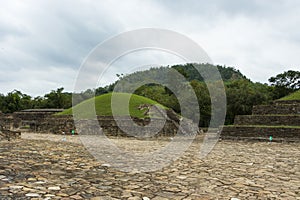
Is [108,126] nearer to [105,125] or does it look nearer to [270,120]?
[105,125]

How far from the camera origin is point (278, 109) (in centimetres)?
1639

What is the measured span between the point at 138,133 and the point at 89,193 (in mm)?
12708

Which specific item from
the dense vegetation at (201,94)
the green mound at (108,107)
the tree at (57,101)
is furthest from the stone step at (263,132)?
the tree at (57,101)

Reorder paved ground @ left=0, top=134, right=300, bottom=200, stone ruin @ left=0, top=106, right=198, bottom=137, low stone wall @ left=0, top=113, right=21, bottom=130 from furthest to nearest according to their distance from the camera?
low stone wall @ left=0, top=113, right=21, bottom=130 < stone ruin @ left=0, top=106, right=198, bottom=137 < paved ground @ left=0, top=134, right=300, bottom=200

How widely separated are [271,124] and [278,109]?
5.64 feet

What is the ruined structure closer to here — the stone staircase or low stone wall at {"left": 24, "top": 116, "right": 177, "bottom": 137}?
low stone wall at {"left": 24, "top": 116, "right": 177, "bottom": 137}

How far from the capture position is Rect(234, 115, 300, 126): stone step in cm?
1461

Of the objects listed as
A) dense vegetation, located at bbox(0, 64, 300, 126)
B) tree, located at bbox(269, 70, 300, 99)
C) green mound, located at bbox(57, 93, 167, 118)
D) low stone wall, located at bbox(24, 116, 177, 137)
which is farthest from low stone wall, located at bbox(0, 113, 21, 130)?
tree, located at bbox(269, 70, 300, 99)

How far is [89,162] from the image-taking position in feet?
17.2

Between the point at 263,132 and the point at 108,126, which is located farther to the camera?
the point at 108,126

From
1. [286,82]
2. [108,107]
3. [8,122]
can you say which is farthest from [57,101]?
[286,82]

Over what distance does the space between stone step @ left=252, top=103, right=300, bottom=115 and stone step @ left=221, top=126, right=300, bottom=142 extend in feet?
11.0

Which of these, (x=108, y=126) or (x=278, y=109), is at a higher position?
(x=278, y=109)

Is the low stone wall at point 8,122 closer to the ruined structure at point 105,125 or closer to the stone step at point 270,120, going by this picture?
the ruined structure at point 105,125
